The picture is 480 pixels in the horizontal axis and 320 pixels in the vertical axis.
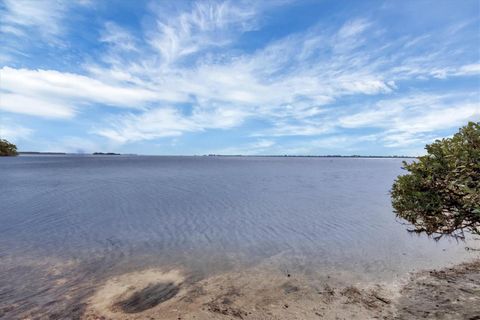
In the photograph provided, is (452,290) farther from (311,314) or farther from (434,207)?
(311,314)

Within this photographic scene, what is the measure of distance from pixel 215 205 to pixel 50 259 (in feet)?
67.9

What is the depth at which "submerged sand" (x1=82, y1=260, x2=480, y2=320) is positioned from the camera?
406 inches

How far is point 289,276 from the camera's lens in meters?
14.2

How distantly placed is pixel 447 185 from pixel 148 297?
1245 cm

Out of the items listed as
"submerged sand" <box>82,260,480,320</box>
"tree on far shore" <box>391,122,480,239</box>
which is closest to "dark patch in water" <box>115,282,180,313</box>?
"submerged sand" <box>82,260,480,320</box>

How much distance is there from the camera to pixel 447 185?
1009cm

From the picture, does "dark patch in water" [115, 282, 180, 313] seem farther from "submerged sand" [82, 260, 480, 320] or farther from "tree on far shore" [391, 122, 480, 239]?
"tree on far shore" [391, 122, 480, 239]

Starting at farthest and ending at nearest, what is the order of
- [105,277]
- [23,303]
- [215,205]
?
[215,205], [105,277], [23,303]

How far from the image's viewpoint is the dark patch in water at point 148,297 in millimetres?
10961

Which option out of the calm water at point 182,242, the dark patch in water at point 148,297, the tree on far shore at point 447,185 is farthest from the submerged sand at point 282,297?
the tree on far shore at point 447,185

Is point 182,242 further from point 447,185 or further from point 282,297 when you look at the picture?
point 447,185

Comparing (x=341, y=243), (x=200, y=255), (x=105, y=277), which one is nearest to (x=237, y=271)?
(x=200, y=255)

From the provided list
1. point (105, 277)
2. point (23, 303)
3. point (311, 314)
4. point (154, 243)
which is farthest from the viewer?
point (154, 243)

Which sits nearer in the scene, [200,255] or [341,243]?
[200,255]
